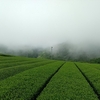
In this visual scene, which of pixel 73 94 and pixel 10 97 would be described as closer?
pixel 10 97

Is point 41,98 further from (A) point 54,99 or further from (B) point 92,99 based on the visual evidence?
(B) point 92,99

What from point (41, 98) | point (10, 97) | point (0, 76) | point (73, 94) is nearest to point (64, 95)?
point (73, 94)

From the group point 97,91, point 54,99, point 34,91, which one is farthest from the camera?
point 97,91

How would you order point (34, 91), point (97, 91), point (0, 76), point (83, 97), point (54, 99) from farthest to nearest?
point (0, 76)
point (97, 91)
point (34, 91)
point (83, 97)
point (54, 99)

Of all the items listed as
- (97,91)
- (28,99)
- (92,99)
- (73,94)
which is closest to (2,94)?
(28,99)

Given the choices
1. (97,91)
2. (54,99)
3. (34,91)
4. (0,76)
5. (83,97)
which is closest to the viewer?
(54,99)

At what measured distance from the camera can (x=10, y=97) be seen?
9570 millimetres

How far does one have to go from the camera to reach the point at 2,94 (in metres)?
9.98

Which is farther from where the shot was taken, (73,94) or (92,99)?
(73,94)

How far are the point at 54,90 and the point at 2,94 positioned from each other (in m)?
3.49

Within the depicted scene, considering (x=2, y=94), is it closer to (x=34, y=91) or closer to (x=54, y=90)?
(x=34, y=91)

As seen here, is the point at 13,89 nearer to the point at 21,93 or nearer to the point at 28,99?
the point at 21,93

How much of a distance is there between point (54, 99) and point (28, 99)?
1.54m

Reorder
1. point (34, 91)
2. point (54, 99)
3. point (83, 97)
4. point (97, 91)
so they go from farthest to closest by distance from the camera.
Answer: point (97, 91)
point (34, 91)
point (83, 97)
point (54, 99)
